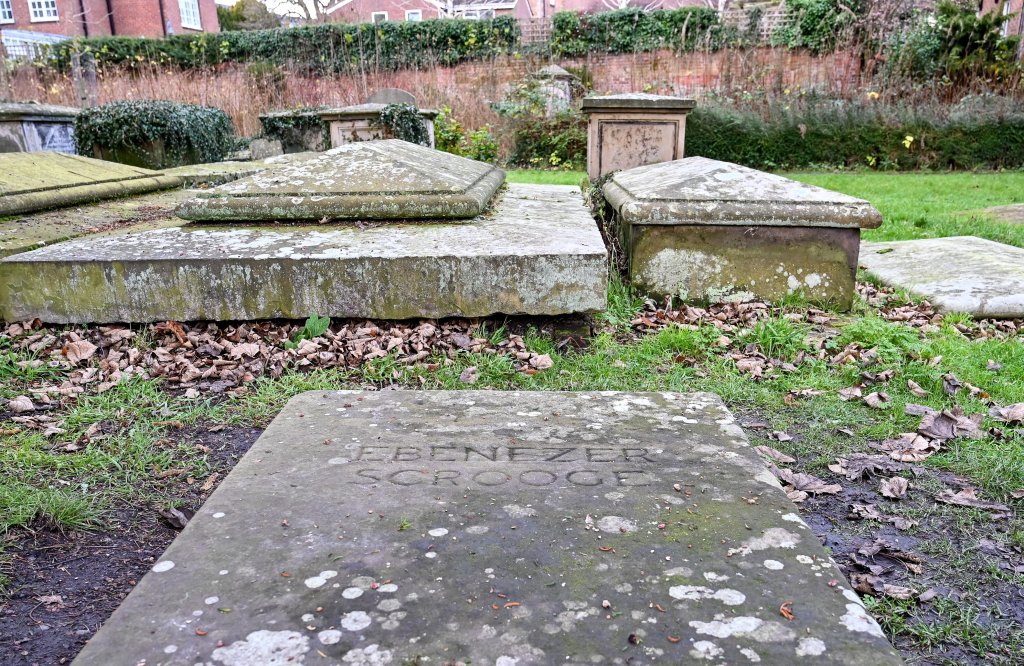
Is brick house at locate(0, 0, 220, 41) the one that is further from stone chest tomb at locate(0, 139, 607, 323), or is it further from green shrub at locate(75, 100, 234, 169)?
stone chest tomb at locate(0, 139, 607, 323)

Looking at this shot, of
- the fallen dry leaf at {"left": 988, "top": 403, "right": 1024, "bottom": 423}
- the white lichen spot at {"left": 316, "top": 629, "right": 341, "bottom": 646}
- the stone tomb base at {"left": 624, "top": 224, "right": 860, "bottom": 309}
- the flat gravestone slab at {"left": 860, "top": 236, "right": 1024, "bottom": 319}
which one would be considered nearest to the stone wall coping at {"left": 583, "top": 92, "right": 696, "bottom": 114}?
the flat gravestone slab at {"left": 860, "top": 236, "right": 1024, "bottom": 319}

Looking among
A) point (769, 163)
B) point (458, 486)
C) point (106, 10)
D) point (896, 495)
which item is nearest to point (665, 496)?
point (458, 486)

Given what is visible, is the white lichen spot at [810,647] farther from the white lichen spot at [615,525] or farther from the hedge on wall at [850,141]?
the hedge on wall at [850,141]

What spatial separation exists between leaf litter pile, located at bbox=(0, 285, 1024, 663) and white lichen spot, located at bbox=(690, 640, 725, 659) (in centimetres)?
94

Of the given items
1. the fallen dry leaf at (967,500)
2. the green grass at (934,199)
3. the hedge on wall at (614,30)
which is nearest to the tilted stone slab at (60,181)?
the fallen dry leaf at (967,500)

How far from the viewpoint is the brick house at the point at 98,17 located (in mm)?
26656

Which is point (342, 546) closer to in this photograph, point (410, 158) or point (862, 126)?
point (410, 158)

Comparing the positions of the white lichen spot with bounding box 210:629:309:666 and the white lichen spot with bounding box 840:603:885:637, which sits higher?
the white lichen spot with bounding box 210:629:309:666

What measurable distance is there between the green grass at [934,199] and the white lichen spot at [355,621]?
21.1 feet

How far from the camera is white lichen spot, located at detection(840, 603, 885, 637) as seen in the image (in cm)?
114

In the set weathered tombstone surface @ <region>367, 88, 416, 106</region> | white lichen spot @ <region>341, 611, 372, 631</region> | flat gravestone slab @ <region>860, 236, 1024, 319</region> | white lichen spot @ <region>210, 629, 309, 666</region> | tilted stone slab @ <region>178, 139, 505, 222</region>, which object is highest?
weathered tombstone surface @ <region>367, 88, 416, 106</region>

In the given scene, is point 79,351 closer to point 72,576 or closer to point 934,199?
point 72,576

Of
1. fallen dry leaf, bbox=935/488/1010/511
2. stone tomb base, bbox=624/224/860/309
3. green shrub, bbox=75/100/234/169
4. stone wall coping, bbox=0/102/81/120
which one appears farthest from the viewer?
green shrub, bbox=75/100/234/169

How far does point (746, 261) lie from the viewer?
4121 millimetres
